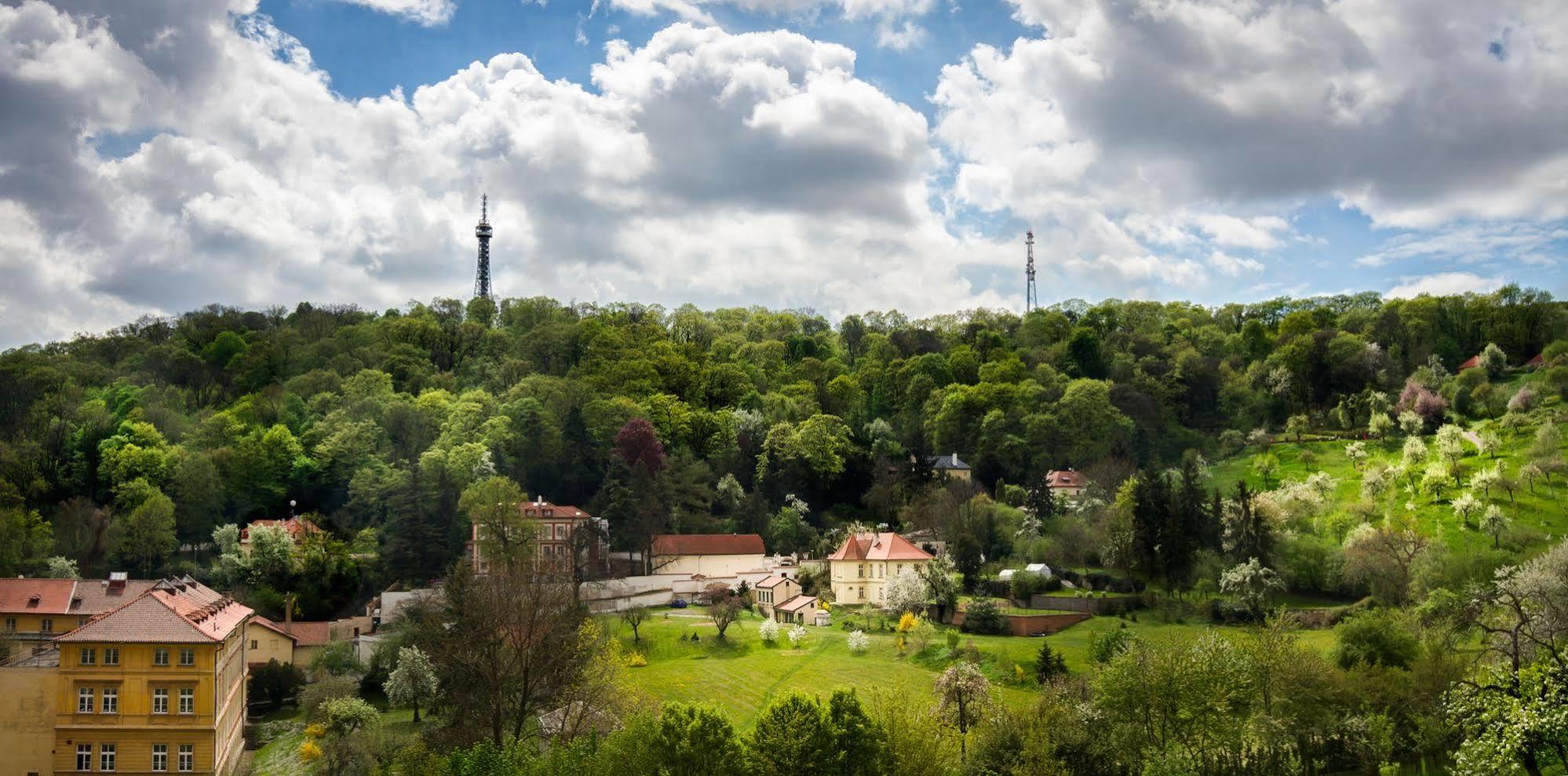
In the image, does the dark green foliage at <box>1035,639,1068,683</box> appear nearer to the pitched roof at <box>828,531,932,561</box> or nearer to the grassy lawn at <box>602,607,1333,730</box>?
the grassy lawn at <box>602,607,1333,730</box>

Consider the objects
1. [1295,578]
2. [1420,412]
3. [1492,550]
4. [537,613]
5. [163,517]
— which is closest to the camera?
[537,613]

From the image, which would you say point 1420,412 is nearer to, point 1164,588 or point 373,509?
point 1164,588

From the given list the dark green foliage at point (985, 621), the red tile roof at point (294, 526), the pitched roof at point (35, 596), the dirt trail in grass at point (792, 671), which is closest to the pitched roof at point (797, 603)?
the dirt trail in grass at point (792, 671)

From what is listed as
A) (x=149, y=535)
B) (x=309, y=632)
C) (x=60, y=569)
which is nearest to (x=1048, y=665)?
(x=309, y=632)

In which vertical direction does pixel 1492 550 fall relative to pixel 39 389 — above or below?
below

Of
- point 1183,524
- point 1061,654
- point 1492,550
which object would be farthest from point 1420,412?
point 1061,654

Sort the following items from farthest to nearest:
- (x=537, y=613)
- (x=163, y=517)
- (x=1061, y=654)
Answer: (x=163, y=517) → (x=1061, y=654) → (x=537, y=613)

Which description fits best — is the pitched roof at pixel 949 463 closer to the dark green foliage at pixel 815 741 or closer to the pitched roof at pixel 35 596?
the dark green foliage at pixel 815 741

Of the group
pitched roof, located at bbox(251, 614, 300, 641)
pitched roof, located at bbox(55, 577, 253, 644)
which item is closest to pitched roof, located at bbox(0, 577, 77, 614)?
pitched roof, located at bbox(251, 614, 300, 641)
